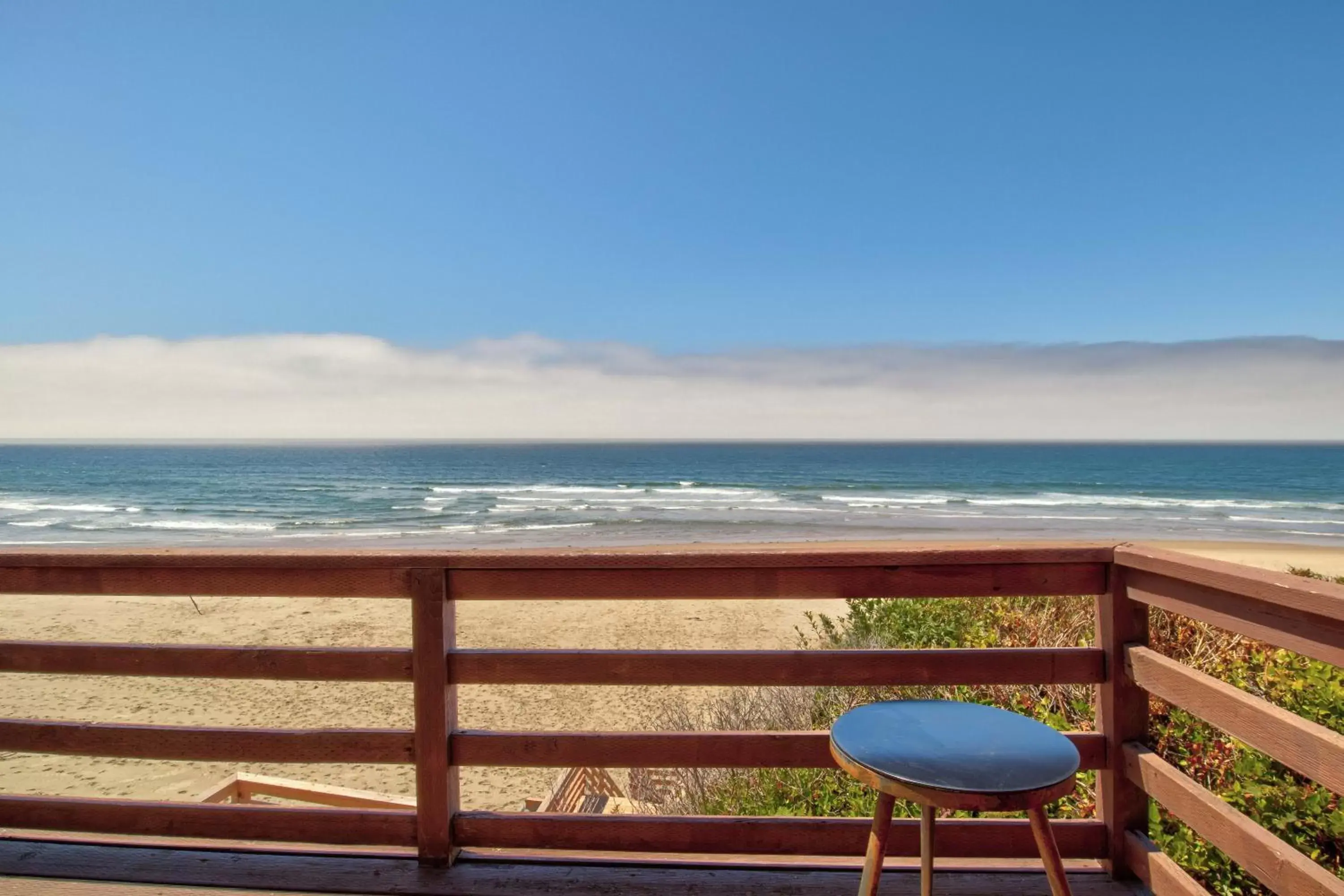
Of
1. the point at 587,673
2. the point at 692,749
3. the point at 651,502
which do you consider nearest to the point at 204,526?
the point at 651,502

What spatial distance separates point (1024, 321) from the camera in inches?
1948

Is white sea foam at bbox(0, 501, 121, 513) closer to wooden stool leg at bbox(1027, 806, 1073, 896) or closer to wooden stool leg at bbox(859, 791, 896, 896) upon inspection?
wooden stool leg at bbox(859, 791, 896, 896)

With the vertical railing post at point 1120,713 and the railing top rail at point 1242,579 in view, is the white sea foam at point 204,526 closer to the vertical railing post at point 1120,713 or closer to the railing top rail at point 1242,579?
the vertical railing post at point 1120,713

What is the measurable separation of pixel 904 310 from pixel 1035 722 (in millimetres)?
69975

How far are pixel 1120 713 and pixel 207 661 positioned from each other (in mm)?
2521

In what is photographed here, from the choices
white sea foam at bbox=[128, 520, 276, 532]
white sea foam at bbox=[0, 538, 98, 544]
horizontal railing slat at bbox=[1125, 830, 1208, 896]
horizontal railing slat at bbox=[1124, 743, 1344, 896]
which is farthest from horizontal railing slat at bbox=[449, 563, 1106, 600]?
white sea foam at bbox=[128, 520, 276, 532]

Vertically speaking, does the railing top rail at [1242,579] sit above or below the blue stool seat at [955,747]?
above

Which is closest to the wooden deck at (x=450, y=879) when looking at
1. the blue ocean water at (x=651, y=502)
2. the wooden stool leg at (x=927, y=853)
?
the wooden stool leg at (x=927, y=853)

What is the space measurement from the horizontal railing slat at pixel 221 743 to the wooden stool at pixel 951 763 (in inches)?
50.2

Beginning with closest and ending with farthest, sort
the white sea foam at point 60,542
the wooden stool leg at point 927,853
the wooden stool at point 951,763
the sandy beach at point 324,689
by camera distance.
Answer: the wooden stool at point 951,763 < the wooden stool leg at point 927,853 < the sandy beach at point 324,689 < the white sea foam at point 60,542

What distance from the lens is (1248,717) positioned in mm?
1455

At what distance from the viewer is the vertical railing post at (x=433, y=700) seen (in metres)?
1.95

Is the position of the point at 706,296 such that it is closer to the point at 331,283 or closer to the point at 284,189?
the point at 331,283

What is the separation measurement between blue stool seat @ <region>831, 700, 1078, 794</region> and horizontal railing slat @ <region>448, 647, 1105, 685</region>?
0.90 ft
